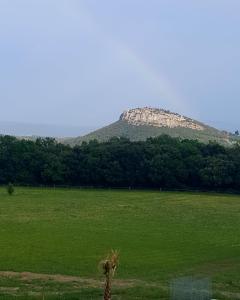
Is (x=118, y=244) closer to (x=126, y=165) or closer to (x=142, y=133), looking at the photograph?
(x=126, y=165)

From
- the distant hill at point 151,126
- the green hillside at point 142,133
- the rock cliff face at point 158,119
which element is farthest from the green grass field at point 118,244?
the rock cliff face at point 158,119

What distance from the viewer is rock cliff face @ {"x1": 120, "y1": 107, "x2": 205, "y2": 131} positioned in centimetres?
18475

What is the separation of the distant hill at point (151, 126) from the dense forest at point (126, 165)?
81.4 m

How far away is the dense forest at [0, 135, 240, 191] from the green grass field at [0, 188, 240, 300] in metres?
18.0

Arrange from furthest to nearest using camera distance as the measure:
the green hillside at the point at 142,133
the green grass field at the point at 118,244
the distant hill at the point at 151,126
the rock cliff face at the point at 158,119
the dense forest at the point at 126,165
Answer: the rock cliff face at the point at 158,119 < the distant hill at the point at 151,126 < the green hillside at the point at 142,133 < the dense forest at the point at 126,165 < the green grass field at the point at 118,244

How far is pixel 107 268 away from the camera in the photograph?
57.0 ft

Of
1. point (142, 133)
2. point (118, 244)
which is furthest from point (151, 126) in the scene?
point (118, 244)

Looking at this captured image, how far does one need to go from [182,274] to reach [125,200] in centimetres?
3820

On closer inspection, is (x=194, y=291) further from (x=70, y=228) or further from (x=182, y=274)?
(x=70, y=228)

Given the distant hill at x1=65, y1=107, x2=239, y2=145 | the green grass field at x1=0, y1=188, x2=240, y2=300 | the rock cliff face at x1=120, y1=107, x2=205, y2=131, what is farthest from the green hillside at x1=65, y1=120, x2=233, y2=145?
the green grass field at x1=0, y1=188, x2=240, y2=300

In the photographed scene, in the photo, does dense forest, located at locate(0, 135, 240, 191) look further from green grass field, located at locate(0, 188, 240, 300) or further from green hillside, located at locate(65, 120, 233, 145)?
green hillside, located at locate(65, 120, 233, 145)

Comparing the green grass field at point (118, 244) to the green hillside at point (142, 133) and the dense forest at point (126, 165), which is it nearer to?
the dense forest at point (126, 165)

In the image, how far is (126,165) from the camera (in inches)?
3479

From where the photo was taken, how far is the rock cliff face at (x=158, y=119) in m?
185
